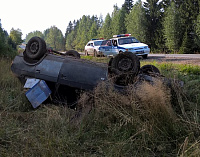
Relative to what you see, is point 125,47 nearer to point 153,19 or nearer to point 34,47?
point 34,47

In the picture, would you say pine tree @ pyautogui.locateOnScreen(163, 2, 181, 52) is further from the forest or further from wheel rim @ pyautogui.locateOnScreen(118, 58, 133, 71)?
wheel rim @ pyautogui.locateOnScreen(118, 58, 133, 71)

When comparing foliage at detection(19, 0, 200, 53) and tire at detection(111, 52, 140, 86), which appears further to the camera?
foliage at detection(19, 0, 200, 53)

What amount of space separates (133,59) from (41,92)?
2.14 meters

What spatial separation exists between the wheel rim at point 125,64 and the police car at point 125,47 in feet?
27.9

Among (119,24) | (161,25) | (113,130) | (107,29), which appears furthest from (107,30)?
(113,130)

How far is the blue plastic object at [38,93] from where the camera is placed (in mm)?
4730

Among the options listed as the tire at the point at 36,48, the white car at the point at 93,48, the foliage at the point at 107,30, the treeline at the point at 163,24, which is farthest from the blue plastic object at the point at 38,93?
the foliage at the point at 107,30

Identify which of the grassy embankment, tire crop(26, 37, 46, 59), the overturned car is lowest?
the grassy embankment

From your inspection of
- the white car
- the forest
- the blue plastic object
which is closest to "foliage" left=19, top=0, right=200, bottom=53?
the forest

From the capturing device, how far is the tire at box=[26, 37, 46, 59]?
5.36 metres

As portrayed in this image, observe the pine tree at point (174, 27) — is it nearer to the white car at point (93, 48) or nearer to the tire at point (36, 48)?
the white car at point (93, 48)

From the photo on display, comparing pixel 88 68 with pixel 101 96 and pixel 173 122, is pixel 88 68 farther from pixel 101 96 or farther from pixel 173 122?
pixel 173 122

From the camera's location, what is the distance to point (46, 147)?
2840 millimetres

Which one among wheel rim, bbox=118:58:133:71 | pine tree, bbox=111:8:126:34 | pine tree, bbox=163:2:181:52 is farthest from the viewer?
pine tree, bbox=111:8:126:34
